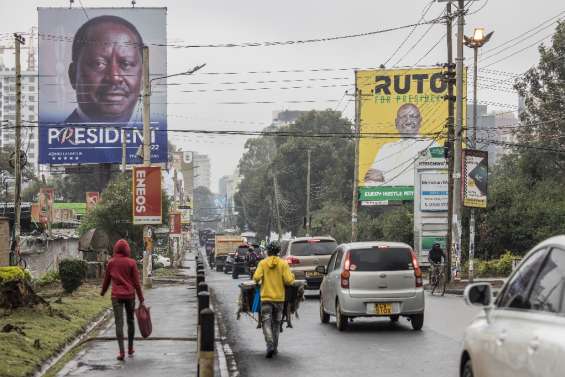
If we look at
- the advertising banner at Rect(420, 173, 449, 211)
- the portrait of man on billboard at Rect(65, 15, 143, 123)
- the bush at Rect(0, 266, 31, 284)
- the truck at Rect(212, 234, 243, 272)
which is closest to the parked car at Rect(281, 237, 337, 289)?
the bush at Rect(0, 266, 31, 284)

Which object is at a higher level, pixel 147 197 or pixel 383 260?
pixel 147 197

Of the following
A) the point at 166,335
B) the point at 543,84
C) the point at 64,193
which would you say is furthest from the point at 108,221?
the point at 64,193

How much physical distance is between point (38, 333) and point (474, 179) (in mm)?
21743

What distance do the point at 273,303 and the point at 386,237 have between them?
44.1 m

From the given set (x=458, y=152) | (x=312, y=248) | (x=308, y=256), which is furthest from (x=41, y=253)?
(x=458, y=152)

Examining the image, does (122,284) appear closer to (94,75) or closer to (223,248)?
(94,75)

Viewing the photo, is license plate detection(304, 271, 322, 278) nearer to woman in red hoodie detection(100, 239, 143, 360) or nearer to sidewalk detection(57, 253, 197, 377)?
sidewalk detection(57, 253, 197, 377)

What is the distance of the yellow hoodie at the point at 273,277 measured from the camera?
51.0ft

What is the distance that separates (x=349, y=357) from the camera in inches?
595

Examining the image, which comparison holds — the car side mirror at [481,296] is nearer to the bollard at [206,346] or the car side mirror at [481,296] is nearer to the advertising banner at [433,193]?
the bollard at [206,346]

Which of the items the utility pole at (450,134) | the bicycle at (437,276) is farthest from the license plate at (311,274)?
the utility pole at (450,134)

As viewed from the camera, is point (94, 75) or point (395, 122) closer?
point (395, 122)

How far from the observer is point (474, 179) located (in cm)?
3575

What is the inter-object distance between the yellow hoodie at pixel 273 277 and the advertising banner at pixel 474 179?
20526mm
